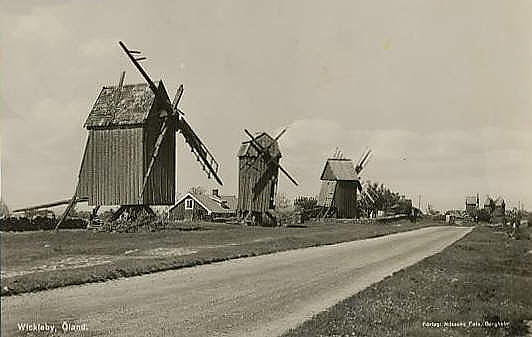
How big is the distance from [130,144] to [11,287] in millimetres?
28497

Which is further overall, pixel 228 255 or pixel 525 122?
pixel 228 255

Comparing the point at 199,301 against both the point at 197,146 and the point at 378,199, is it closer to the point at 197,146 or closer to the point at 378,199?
the point at 197,146

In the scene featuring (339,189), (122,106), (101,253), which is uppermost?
(122,106)

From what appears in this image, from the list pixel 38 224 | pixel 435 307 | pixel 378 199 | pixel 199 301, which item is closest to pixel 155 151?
pixel 38 224

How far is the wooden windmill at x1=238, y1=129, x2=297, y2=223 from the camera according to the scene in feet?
214

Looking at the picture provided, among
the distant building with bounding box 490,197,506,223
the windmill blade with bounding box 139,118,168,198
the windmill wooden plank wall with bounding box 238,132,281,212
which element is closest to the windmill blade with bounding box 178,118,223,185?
the windmill blade with bounding box 139,118,168,198

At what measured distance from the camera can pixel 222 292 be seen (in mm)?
16422

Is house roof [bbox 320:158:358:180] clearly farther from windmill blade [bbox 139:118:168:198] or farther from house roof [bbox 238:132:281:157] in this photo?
windmill blade [bbox 139:118:168:198]

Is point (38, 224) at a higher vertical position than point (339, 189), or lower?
lower

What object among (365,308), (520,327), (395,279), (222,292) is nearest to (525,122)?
(520,327)

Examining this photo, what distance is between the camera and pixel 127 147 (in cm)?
4212

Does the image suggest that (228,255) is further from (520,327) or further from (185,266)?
(520,327)

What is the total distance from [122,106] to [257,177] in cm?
2435

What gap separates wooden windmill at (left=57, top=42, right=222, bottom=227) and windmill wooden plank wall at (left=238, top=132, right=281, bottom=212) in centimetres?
2213
